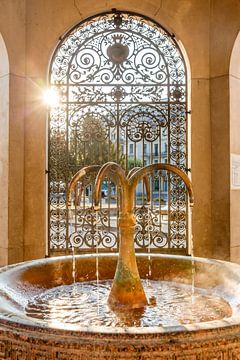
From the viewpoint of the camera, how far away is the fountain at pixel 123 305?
1.32 metres

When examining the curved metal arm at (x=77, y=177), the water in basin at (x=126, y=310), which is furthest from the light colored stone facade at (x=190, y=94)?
the curved metal arm at (x=77, y=177)


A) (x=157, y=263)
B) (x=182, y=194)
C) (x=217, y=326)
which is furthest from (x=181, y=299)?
(x=182, y=194)

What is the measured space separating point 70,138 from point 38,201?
1.11 meters

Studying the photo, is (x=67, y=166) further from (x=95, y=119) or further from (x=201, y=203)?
(x=201, y=203)

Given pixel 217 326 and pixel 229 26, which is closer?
pixel 217 326

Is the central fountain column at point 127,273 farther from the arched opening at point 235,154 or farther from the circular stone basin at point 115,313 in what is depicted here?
the arched opening at point 235,154

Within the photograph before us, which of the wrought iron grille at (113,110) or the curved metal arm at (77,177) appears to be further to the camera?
the wrought iron grille at (113,110)

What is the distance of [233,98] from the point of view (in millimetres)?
5930

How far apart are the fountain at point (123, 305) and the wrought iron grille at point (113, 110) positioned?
3.69 metres

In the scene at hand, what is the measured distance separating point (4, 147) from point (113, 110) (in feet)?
5.71

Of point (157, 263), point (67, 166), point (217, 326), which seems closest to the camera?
point (217, 326)

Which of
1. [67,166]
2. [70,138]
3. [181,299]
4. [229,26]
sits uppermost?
[229,26]

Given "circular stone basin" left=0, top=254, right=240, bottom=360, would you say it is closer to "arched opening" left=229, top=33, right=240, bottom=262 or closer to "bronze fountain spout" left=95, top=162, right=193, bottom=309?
"bronze fountain spout" left=95, top=162, right=193, bottom=309

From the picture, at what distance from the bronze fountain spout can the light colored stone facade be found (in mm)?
3881
